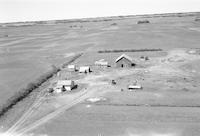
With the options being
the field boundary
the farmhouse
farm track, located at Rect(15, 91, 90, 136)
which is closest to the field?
farm track, located at Rect(15, 91, 90, 136)

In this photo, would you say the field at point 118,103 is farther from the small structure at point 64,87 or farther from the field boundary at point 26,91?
the small structure at point 64,87

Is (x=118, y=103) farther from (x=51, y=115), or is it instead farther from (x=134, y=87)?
(x=51, y=115)

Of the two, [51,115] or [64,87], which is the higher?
[64,87]

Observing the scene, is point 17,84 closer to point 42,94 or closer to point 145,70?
point 42,94

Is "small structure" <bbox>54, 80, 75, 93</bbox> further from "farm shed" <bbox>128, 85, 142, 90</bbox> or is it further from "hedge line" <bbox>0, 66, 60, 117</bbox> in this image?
"farm shed" <bbox>128, 85, 142, 90</bbox>

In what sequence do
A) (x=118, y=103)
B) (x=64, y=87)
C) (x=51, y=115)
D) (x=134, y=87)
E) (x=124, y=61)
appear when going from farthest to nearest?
(x=124, y=61) < (x=64, y=87) < (x=134, y=87) < (x=118, y=103) < (x=51, y=115)

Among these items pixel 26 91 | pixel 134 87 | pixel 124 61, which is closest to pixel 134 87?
pixel 134 87

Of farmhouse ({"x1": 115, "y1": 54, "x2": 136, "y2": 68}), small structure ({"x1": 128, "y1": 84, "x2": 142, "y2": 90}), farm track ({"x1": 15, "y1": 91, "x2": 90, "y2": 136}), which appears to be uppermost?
farmhouse ({"x1": 115, "y1": 54, "x2": 136, "y2": 68})

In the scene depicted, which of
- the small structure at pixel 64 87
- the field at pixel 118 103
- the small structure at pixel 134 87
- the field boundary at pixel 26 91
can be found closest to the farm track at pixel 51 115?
the field at pixel 118 103
